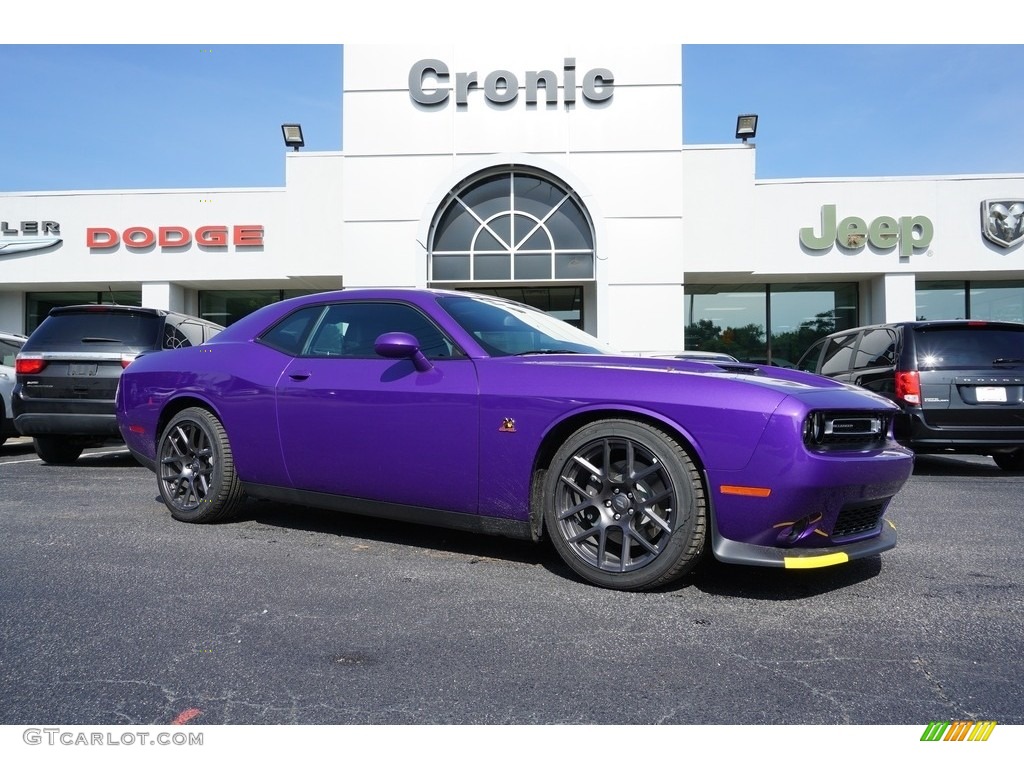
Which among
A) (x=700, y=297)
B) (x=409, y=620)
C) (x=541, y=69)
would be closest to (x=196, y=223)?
(x=541, y=69)

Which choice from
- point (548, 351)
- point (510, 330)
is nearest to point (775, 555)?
point (548, 351)

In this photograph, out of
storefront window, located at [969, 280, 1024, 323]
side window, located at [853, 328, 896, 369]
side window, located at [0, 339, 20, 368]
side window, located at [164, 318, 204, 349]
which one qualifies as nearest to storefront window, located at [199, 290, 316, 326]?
side window, located at [0, 339, 20, 368]

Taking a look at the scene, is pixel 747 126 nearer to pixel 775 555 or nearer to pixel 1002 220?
pixel 1002 220

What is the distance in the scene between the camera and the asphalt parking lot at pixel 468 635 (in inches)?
86.7

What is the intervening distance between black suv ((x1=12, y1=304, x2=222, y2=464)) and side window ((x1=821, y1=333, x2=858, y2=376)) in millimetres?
7263

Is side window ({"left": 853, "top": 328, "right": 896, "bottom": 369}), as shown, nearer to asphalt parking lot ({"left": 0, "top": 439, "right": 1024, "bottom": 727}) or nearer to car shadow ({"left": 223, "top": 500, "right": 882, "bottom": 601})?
A: asphalt parking lot ({"left": 0, "top": 439, "right": 1024, "bottom": 727})

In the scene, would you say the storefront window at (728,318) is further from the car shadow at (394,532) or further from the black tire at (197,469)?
the black tire at (197,469)

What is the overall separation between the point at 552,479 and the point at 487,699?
134 centimetres

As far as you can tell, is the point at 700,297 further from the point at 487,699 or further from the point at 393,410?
the point at 487,699

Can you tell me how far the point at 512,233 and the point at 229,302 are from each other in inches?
335

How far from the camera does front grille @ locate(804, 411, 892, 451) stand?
10.2ft

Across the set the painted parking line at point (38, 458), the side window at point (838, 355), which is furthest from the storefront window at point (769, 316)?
the painted parking line at point (38, 458)

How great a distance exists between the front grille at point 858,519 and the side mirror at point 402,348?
2.03 meters

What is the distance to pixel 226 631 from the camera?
9.32 feet
